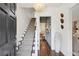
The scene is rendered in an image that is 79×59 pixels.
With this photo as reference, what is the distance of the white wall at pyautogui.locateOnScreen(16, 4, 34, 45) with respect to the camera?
3.66ft

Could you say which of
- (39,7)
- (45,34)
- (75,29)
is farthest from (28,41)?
(75,29)

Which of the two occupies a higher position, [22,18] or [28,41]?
[22,18]

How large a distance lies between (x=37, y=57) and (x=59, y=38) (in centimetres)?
26

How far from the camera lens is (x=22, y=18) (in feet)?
3.70

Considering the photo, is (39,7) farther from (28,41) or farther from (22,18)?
(28,41)

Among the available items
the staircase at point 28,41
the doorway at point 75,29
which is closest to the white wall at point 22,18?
the staircase at point 28,41

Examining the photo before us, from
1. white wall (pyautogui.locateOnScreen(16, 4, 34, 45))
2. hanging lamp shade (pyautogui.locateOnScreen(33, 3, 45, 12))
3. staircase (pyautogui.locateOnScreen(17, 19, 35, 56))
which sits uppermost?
hanging lamp shade (pyautogui.locateOnScreen(33, 3, 45, 12))

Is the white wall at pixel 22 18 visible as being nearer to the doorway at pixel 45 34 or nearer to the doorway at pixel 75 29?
the doorway at pixel 45 34

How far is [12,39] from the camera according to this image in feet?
3.66

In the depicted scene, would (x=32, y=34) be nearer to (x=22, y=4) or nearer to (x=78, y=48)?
(x=22, y=4)

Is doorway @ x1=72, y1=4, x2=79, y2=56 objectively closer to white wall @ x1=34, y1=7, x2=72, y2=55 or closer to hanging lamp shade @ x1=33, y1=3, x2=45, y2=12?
white wall @ x1=34, y1=7, x2=72, y2=55

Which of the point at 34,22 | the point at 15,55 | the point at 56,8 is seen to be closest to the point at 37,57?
the point at 15,55

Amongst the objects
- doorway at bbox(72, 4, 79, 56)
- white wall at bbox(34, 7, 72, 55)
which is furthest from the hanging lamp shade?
doorway at bbox(72, 4, 79, 56)

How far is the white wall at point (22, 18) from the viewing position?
1116mm
